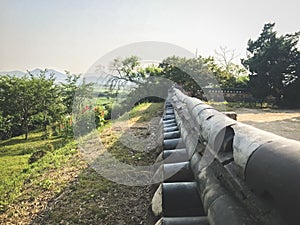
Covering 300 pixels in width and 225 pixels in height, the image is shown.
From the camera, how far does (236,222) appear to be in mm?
735

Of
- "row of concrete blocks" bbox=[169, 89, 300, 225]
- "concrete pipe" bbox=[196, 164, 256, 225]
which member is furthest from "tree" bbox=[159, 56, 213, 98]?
"row of concrete blocks" bbox=[169, 89, 300, 225]

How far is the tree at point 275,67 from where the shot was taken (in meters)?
14.4

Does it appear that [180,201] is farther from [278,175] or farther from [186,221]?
[278,175]

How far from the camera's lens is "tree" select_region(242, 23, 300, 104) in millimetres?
14406

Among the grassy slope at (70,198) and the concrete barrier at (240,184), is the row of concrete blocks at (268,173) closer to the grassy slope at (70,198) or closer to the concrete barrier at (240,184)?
the concrete barrier at (240,184)

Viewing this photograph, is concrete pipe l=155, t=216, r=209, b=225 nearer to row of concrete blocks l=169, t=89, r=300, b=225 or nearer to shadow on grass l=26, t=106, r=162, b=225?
row of concrete blocks l=169, t=89, r=300, b=225

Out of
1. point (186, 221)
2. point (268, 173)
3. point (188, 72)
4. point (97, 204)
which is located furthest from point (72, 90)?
point (268, 173)

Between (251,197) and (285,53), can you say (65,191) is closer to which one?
(251,197)

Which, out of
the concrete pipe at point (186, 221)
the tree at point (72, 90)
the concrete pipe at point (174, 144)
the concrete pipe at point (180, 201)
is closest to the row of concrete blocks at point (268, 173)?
the concrete pipe at point (186, 221)

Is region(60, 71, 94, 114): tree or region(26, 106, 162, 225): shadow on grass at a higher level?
region(60, 71, 94, 114): tree

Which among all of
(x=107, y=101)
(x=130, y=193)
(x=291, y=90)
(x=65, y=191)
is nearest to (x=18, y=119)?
(x=107, y=101)

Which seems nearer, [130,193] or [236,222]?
[236,222]

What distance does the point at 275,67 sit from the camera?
47.1ft

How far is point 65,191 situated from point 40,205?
14.4 inches
